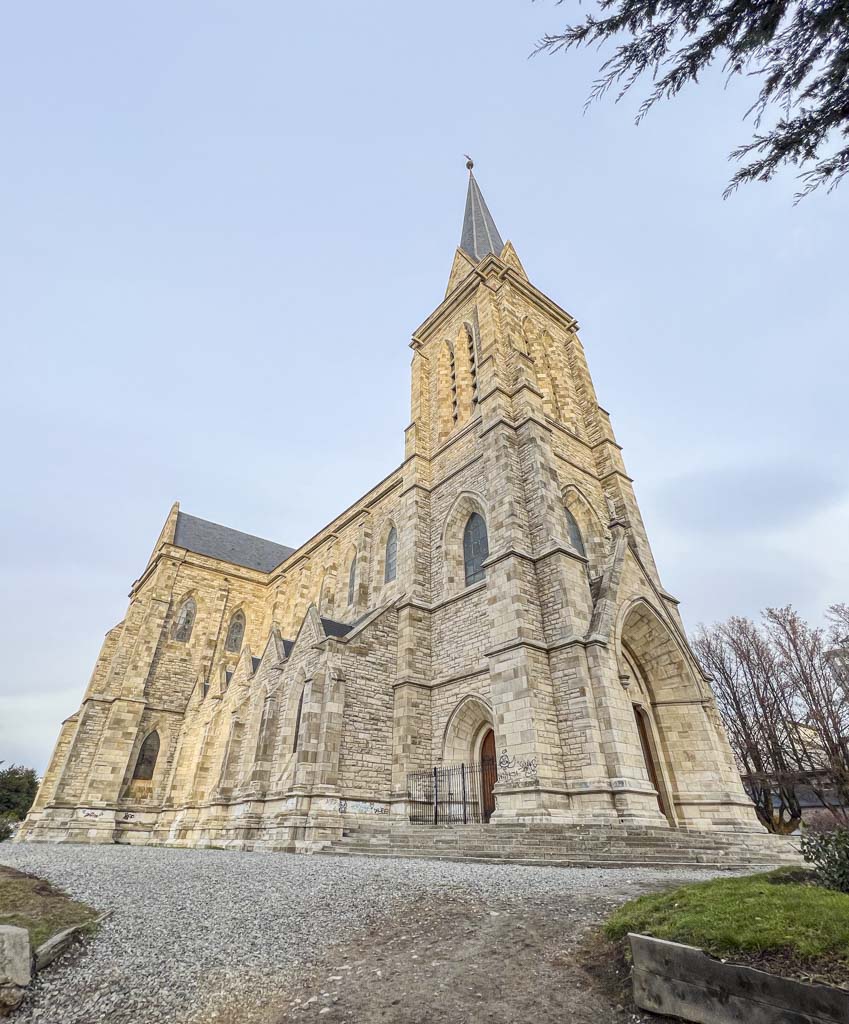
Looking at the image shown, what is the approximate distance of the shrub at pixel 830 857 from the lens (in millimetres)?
4090

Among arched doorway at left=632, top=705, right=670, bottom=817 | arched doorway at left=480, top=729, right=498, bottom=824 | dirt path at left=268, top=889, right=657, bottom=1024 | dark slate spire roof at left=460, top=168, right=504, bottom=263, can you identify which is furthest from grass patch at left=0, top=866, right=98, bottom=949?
dark slate spire roof at left=460, top=168, right=504, bottom=263

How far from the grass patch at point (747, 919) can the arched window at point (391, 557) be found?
1699 cm

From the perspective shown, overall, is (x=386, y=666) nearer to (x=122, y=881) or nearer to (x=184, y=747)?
(x=122, y=881)

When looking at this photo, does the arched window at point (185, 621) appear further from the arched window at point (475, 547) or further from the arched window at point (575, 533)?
the arched window at point (575, 533)

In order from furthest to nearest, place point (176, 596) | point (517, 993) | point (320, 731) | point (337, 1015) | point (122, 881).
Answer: point (176, 596) < point (320, 731) < point (122, 881) < point (517, 993) < point (337, 1015)

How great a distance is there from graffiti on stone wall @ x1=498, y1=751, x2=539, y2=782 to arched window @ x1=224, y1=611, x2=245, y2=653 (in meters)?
Result: 22.1

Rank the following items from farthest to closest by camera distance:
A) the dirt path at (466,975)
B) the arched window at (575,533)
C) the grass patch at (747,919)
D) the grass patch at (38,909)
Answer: the arched window at (575,533)
the grass patch at (38,909)
the dirt path at (466,975)
the grass patch at (747,919)

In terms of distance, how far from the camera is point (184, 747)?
23.6 meters

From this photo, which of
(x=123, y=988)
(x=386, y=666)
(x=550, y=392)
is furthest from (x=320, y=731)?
(x=550, y=392)

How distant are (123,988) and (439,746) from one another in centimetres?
1195

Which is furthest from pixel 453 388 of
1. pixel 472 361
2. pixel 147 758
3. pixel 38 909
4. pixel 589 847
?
pixel 147 758

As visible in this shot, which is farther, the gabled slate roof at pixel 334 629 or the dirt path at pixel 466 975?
the gabled slate roof at pixel 334 629

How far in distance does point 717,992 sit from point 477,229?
36.0 meters

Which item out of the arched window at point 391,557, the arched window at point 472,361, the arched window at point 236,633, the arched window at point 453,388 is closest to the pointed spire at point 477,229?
the arched window at point 472,361
